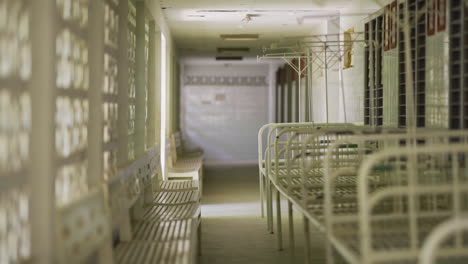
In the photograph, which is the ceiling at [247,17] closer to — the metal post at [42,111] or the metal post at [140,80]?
the metal post at [140,80]

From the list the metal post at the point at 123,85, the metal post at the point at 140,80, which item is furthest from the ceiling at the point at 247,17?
the metal post at the point at 123,85

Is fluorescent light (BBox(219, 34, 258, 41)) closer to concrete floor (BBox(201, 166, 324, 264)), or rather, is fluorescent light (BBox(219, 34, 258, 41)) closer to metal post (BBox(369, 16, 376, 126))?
concrete floor (BBox(201, 166, 324, 264))

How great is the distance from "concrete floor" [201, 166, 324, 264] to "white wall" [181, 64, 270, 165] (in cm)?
542

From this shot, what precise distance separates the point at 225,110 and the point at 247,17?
783 cm

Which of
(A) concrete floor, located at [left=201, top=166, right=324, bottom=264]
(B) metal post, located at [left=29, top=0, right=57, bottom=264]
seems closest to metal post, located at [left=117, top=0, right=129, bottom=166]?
(A) concrete floor, located at [left=201, top=166, right=324, bottom=264]

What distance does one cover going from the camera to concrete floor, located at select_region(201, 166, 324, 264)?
15.1ft

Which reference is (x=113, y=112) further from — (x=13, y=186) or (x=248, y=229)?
(x=248, y=229)

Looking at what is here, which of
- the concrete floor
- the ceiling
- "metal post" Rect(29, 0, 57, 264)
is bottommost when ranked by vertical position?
the concrete floor

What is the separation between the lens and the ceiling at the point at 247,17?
610cm

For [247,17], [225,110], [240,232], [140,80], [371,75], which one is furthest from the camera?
[225,110]

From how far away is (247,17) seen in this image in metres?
6.92

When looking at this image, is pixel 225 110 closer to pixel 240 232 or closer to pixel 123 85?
pixel 240 232

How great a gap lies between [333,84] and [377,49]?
1958mm

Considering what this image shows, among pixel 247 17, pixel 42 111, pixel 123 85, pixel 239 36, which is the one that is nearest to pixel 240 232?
pixel 123 85
